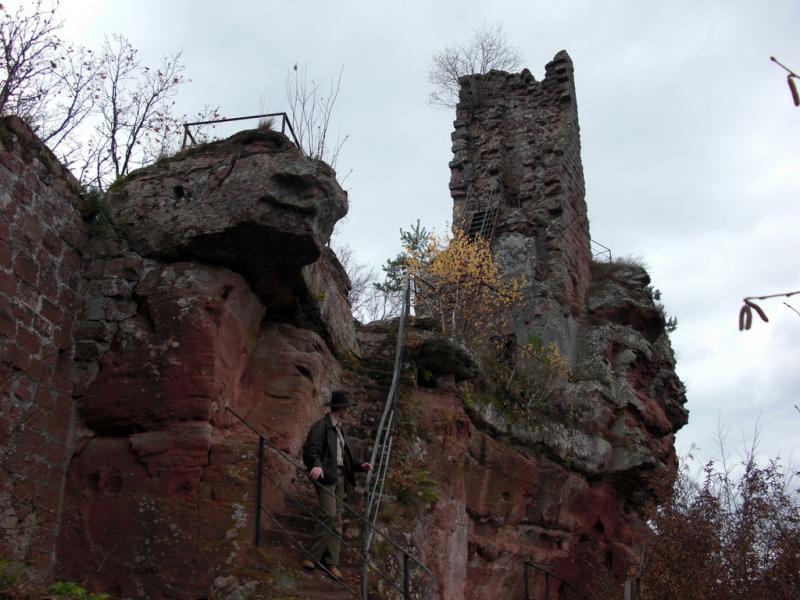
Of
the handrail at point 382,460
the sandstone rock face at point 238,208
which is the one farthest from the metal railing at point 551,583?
the sandstone rock face at point 238,208

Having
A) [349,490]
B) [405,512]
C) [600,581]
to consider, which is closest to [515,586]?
[600,581]

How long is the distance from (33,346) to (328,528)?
128 inches

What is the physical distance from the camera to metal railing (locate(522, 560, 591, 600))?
11.8 metres

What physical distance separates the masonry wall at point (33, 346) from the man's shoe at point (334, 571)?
8.22ft

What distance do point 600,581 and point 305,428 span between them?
5689 mm

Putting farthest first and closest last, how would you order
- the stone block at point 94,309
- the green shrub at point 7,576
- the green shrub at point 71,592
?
1. the stone block at point 94,309
2. the green shrub at point 71,592
3. the green shrub at point 7,576

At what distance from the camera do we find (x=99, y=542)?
7.76 metres

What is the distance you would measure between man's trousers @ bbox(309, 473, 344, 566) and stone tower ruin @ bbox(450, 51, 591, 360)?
8316 millimetres

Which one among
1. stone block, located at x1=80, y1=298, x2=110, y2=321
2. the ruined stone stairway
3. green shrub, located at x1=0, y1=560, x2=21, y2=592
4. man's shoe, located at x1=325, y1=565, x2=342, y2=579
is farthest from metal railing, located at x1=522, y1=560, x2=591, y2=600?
green shrub, located at x1=0, y1=560, x2=21, y2=592

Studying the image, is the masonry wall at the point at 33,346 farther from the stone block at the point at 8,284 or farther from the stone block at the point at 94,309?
the stone block at the point at 94,309

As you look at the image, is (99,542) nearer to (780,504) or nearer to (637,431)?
(780,504)

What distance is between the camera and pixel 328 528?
7766 mm

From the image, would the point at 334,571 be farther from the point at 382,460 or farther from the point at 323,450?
the point at 382,460

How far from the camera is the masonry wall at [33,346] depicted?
7.59 metres
